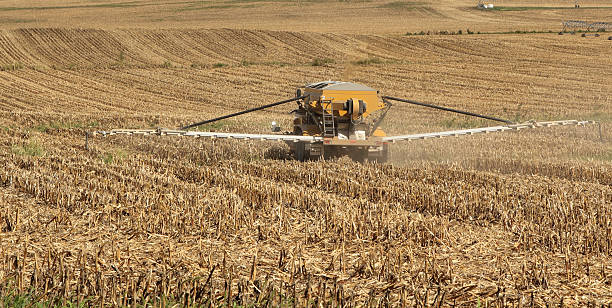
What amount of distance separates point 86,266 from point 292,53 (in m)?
34.9

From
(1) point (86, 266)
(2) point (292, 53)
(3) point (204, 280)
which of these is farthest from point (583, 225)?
(2) point (292, 53)

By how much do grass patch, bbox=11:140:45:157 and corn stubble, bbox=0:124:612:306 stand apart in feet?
6.28

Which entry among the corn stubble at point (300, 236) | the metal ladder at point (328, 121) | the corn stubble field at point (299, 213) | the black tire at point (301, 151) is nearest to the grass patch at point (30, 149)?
the corn stubble field at point (299, 213)

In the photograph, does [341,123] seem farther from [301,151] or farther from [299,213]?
[299,213]

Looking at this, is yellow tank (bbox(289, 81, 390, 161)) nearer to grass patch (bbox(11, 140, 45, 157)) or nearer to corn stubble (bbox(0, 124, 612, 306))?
corn stubble (bbox(0, 124, 612, 306))

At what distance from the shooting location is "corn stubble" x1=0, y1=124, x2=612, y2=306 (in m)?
6.18

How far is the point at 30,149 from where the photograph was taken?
15492 millimetres

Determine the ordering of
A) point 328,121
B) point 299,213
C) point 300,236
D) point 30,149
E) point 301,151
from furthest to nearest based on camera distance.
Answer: point 30,149 → point 328,121 → point 301,151 → point 299,213 → point 300,236

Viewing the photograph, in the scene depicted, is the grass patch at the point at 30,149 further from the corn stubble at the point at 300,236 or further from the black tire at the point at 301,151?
the black tire at the point at 301,151

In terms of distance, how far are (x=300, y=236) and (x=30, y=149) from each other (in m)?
9.04

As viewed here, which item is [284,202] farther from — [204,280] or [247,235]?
[204,280]

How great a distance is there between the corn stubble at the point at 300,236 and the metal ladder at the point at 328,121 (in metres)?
1.96

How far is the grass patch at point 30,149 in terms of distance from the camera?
14992mm

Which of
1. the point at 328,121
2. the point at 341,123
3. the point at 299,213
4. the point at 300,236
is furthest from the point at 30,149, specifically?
the point at 300,236
